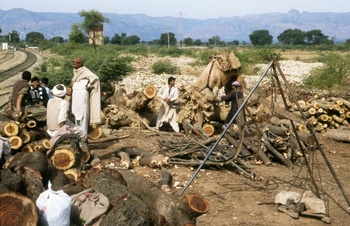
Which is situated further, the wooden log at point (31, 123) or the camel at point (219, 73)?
the camel at point (219, 73)

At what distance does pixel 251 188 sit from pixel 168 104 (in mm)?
4002

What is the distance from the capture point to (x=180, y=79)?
26531 mm

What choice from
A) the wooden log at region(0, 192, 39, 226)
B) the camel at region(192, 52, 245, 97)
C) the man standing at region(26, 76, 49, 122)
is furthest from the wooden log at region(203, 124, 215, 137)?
the wooden log at region(0, 192, 39, 226)

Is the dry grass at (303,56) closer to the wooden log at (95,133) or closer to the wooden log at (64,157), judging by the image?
the wooden log at (95,133)

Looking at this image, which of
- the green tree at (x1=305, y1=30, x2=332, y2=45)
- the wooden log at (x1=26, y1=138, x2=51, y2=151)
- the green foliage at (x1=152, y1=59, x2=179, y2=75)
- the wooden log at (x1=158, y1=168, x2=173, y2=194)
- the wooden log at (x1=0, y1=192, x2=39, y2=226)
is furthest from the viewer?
the green tree at (x1=305, y1=30, x2=332, y2=45)

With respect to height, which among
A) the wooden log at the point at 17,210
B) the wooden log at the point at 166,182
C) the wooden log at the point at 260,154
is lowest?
the wooden log at the point at 260,154

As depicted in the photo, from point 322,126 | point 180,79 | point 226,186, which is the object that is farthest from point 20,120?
point 180,79

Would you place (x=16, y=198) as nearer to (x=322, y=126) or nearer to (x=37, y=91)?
(x=37, y=91)

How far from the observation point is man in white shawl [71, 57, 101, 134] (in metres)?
8.98

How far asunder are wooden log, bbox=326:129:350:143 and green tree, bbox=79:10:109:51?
47538mm

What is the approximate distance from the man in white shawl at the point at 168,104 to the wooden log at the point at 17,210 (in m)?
7.31

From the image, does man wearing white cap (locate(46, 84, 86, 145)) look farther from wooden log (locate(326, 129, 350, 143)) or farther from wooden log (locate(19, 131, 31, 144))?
wooden log (locate(326, 129, 350, 143))

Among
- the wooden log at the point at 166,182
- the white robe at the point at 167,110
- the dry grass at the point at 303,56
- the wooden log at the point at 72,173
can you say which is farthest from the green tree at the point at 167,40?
the wooden log at the point at 72,173

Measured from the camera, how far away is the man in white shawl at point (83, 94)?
8.98 meters
